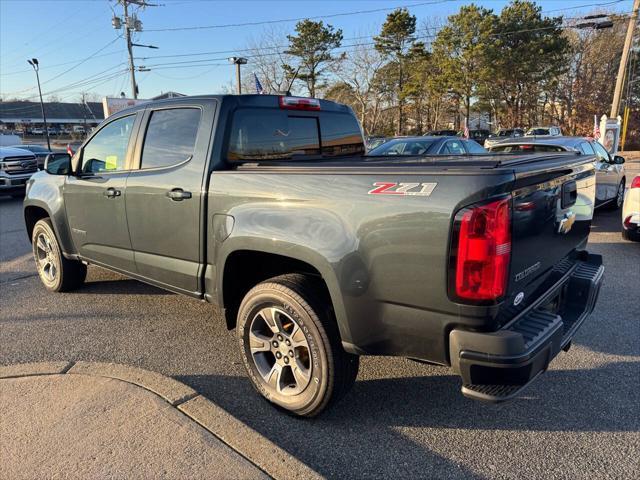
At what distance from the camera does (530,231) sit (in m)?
2.24

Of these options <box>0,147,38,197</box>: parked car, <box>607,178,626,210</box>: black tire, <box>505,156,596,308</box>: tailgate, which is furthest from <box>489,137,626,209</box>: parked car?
<box>0,147,38,197</box>: parked car

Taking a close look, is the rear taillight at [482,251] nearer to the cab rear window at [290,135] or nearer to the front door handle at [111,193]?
the cab rear window at [290,135]

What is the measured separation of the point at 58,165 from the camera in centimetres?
437

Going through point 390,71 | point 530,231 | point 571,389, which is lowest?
point 571,389

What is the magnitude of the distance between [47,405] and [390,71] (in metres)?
45.1

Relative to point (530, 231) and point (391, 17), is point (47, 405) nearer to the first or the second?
point (530, 231)

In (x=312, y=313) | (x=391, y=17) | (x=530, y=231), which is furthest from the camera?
(x=391, y=17)

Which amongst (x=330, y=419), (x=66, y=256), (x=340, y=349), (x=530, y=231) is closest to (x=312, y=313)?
(x=340, y=349)

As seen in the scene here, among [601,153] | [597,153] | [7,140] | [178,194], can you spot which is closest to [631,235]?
[597,153]

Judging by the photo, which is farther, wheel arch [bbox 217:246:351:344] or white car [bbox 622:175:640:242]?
white car [bbox 622:175:640:242]

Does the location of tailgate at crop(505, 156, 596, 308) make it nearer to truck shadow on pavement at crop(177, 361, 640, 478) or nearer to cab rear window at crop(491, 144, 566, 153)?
truck shadow on pavement at crop(177, 361, 640, 478)

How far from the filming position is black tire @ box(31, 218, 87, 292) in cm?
484

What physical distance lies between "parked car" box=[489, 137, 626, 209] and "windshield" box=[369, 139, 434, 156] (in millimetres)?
1406

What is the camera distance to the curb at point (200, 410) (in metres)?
2.25
